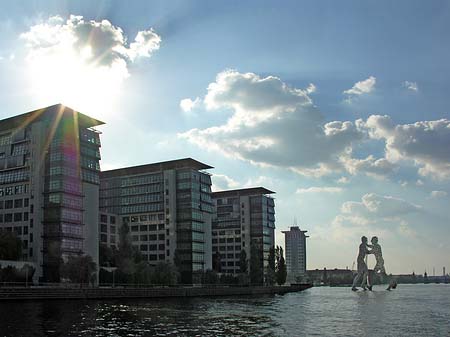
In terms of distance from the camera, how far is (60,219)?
16562cm

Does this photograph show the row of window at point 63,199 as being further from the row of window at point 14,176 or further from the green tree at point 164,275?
the green tree at point 164,275

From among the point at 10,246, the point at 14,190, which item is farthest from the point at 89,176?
the point at 10,246

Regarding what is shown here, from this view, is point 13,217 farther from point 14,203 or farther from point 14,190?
point 14,190

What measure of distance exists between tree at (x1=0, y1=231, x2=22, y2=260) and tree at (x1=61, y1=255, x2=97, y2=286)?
12987mm

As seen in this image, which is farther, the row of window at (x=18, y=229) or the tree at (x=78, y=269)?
the row of window at (x=18, y=229)

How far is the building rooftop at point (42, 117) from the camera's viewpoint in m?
173

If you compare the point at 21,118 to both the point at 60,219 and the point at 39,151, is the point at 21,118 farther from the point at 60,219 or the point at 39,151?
the point at 60,219

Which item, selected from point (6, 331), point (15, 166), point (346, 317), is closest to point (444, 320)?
point (346, 317)

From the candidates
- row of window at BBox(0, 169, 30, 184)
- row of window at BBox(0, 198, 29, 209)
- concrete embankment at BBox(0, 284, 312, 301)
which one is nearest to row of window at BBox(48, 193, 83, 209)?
row of window at BBox(0, 198, 29, 209)

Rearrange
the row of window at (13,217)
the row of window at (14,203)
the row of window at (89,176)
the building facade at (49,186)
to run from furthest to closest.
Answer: the row of window at (89,176)
the row of window at (14,203)
the row of window at (13,217)
the building facade at (49,186)

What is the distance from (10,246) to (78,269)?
18930 millimetres

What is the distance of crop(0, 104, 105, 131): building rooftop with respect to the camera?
173000 mm

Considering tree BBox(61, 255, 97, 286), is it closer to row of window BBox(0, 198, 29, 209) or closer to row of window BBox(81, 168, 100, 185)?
row of window BBox(0, 198, 29, 209)

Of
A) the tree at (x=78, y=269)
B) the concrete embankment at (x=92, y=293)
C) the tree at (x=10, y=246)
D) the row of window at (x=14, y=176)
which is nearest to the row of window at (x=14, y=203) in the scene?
the row of window at (x=14, y=176)
